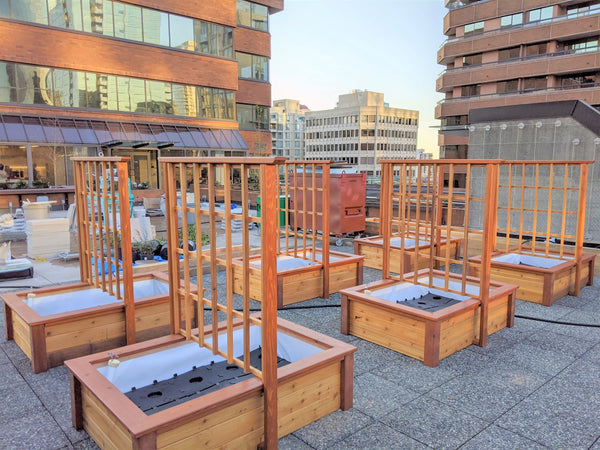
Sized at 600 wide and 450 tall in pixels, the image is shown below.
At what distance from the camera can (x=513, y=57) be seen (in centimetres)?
4819

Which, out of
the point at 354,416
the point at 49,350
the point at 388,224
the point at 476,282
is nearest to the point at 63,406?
the point at 49,350

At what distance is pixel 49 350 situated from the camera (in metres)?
5.12

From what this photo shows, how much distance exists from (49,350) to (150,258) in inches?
187

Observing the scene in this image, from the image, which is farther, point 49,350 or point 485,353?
point 485,353

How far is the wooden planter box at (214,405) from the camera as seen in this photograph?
320cm

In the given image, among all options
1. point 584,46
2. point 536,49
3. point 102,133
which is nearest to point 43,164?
point 102,133

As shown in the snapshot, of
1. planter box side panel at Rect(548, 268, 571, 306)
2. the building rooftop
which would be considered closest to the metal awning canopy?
the building rooftop

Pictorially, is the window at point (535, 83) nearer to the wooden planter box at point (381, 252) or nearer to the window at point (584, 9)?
the window at point (584, 9)

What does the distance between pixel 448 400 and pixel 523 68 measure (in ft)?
164

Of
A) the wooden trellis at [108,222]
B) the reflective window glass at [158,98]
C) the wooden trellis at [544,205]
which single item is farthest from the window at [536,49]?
the wooden trellis at [108,222]

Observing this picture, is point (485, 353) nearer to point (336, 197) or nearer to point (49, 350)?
point (49, 350)

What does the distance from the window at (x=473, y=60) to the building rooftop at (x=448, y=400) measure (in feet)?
168

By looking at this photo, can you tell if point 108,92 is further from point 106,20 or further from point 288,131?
point 288,131

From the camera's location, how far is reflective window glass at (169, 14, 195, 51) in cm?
2727
